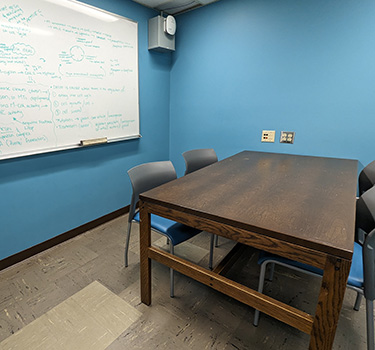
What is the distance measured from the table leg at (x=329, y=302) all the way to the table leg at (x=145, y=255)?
93cm

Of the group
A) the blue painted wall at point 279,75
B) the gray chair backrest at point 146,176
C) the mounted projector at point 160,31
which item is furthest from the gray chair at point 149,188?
the mounted projector at point 160,31

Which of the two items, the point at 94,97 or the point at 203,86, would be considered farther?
the point at 203,86

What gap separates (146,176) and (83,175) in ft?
3.04

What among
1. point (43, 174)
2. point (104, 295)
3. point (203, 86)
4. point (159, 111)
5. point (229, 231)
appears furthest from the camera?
point (159, 111)

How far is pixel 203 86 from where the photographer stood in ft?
9.32

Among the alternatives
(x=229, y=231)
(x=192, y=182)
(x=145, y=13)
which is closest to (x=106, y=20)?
(x=145, y=13)

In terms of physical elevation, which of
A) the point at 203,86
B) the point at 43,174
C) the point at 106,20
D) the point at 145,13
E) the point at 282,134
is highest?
the point at 145,13

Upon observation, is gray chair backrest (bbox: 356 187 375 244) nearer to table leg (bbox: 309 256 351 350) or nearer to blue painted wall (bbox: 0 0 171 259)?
table leg (bbox: 309 256 351 350)

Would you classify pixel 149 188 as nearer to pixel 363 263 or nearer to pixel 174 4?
pixel 363 263

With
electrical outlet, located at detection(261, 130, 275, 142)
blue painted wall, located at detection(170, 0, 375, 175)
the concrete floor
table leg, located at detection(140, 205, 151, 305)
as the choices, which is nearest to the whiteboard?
blue painted wall, located at detection(170, 0, 375, 175)

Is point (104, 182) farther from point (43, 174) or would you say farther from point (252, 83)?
point (252, 83)

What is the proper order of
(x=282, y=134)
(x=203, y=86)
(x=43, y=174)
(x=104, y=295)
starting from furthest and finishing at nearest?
(x=203, y=86) < (x=282, y=134) < (x=43, y=174) < (x=104, y=295)

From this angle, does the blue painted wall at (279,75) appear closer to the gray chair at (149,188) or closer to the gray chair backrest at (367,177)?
the gray chair backrest at (367,177)

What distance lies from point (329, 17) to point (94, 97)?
7.51 ft
